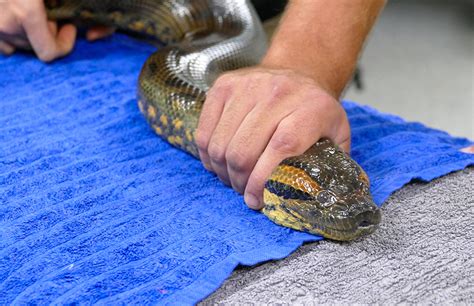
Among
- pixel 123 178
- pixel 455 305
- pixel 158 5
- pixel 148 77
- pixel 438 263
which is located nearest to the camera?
pixel 455 305

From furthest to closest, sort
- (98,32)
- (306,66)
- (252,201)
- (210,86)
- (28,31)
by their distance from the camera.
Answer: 1. (98,32)
2. (28,31)
3. (210,86)
4. (306,66)
5. (252,201)

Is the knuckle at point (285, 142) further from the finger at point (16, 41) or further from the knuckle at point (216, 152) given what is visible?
the finger at point (16, 41)

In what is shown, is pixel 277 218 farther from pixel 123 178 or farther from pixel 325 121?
pixel 123 178

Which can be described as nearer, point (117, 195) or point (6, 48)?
point (117, 195)

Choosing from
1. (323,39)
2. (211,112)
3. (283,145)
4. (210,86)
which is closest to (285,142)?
(283,145)

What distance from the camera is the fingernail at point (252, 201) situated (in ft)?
5.16

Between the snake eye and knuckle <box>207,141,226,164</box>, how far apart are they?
251mm

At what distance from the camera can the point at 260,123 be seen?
5.04 ft

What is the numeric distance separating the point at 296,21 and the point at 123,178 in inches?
24.6

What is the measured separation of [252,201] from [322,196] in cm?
17

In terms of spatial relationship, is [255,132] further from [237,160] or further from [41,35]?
[41,35]

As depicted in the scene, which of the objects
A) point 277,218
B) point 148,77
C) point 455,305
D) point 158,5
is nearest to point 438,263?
point 455,305

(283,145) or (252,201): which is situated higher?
(283,145)

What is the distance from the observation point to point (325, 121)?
157 centimetres
